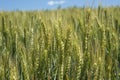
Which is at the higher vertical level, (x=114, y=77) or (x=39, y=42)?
(x=39, y=42)

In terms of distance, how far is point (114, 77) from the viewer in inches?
63.6

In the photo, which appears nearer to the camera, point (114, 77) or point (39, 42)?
point (39, 42)

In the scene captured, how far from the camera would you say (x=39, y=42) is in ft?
4.17

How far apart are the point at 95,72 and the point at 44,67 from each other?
23 cm

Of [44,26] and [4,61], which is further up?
[44,26]

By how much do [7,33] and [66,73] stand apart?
167 centimetres

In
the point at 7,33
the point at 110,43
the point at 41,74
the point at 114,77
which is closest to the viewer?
the point at 41,74

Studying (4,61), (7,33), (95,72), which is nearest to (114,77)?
(95,72)

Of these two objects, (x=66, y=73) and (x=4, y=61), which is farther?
(x=4, y=61)

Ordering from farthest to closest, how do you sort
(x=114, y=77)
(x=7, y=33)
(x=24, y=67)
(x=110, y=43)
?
(x=7, y=33) < (x=110, y=43) < (x=114, y=77) < (x=24, y=67)

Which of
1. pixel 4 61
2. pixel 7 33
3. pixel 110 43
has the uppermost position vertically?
pixel 7 33

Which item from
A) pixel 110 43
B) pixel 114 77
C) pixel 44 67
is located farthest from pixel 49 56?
pixel 110 43

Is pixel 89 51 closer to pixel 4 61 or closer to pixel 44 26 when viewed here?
pixel 44 26

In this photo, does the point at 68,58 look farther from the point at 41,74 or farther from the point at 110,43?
the point at 110,43
